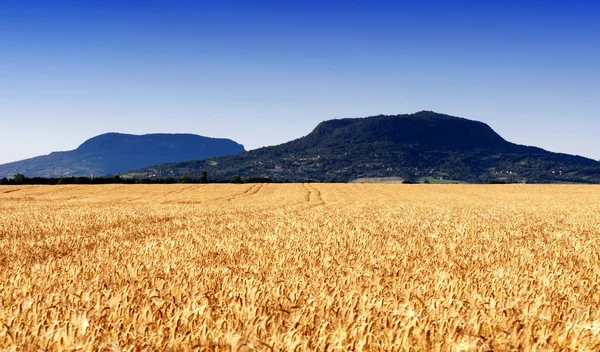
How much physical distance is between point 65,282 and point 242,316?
129 inches

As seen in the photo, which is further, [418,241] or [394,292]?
[418,241]

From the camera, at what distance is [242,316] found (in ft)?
16.2

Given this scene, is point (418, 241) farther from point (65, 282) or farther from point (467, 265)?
point (65, 282)

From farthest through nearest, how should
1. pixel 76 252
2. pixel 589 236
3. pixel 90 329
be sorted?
pixel 589 236 < pixel 76 252 < pixel 90 329

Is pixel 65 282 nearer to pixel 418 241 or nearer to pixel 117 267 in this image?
pixel 117 267

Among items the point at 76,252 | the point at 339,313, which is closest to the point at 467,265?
the point at 339,313

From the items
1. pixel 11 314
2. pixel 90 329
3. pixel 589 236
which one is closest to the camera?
pixel 90 329

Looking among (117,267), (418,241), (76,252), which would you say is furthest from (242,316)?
(418,241)

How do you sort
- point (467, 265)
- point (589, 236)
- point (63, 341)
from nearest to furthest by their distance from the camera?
1. point (63, 341)
2. point (467, 265)
3. point (589, 236)

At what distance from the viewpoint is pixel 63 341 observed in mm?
3928

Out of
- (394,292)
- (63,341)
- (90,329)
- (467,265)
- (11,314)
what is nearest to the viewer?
(63,341)

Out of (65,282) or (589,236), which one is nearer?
(65,282)

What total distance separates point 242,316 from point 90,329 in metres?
1.35

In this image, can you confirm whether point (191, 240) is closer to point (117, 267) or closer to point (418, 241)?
point (117, 267)
